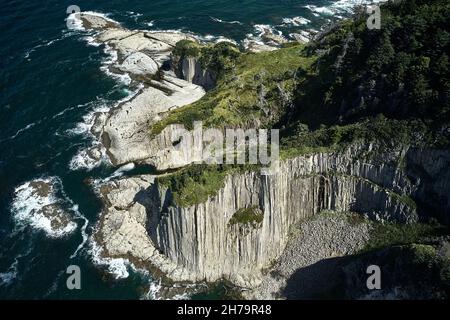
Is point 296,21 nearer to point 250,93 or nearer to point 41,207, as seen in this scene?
point 250,93

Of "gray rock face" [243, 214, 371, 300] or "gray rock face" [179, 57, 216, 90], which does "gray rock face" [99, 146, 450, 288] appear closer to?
"gray rock face" [243, 214, 371, 300]

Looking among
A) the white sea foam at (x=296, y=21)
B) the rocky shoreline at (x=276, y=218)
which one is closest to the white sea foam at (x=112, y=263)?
the rocky shoreline at (x=276, y=218)

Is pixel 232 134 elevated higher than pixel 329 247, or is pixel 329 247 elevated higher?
pixel 232 134

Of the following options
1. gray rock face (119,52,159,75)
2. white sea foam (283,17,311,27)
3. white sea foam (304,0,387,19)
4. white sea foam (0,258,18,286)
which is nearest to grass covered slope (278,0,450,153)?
gray rock face (119,52,159,75)

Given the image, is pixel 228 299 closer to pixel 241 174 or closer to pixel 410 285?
pixel 241 174

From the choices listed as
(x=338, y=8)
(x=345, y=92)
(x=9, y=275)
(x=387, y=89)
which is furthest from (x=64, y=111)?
(x=338, y=8)
